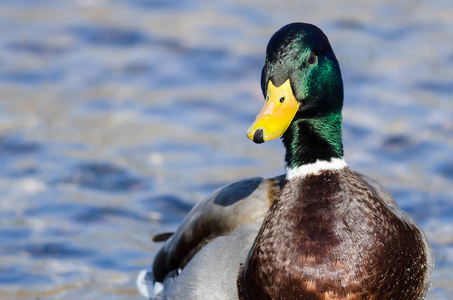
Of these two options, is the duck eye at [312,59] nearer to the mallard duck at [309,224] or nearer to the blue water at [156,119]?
the mallard duck at [309,224]

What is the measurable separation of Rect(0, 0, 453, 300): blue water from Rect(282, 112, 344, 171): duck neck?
5.81 feet

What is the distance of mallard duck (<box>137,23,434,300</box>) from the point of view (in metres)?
4.03

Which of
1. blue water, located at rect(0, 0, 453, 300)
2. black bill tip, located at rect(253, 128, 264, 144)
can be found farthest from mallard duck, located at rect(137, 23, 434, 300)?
blue water, located at rect(0, 0, 453, 300)

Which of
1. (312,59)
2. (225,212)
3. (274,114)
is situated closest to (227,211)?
(225,212)

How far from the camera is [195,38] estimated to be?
9.79 m

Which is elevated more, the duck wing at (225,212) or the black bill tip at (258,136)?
the black bill tip at (258,136)

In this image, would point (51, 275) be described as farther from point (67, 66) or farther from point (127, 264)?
point (67, 66)

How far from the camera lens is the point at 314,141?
4.35 m

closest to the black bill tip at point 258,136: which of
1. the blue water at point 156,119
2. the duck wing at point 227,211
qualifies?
the duck wing at point 227,211

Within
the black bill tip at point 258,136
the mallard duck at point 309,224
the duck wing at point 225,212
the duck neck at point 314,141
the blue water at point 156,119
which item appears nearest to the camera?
the black bill tip at point 258,136

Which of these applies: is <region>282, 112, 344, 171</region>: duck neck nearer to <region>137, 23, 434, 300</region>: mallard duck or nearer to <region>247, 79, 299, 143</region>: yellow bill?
<region>137, 23, 434, 300</region>: mallard duck

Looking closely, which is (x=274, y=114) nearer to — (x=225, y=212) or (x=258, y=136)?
(x=258, y=136)

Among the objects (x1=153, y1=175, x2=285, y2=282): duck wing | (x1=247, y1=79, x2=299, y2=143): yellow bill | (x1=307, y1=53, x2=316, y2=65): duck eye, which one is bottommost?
(x1=153, y1=175, x2=285, y2=282): duck wing

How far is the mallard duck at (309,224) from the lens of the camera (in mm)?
4027
